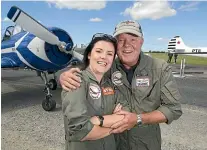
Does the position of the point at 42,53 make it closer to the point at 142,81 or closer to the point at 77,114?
the point at 142,81

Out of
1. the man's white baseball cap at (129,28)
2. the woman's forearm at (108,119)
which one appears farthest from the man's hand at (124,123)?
the man's white baseball cap at (129,28)

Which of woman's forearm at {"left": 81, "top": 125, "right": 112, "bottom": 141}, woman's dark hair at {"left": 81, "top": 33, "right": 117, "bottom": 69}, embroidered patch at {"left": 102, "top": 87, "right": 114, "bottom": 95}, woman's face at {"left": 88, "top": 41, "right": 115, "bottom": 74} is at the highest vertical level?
woman's dark hair at {"left": 81, "top": 33, "right": 117, "bottom": 69}

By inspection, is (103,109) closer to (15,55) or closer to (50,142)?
(50,142)

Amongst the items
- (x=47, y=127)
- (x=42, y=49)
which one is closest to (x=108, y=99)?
(x=47, y=127)

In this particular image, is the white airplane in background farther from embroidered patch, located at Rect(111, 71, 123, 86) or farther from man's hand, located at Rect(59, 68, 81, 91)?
man's hand, located at Rect(59, 68, 81, 91)

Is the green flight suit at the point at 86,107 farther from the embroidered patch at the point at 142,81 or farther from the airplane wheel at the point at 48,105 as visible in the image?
the airplane wheel at the point at 48,105

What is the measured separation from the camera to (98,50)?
6.54 ft

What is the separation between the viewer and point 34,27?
6.88 m

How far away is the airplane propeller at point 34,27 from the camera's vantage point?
21.5 ft

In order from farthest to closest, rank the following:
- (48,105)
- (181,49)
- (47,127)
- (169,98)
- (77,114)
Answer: (181,49) → (48,105) → (47,127) → (169,98) → (77,114)

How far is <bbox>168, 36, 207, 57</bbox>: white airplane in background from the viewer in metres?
45.7

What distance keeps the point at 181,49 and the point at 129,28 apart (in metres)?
47.0

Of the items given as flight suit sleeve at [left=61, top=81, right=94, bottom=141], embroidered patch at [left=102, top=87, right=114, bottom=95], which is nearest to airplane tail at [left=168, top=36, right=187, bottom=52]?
embroidered patch at [left=102, top=87, right=114, bottom=95]

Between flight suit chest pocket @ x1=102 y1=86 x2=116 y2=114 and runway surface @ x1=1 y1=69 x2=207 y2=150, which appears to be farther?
runway surface @ x1=1 y1=69 x2=207 y2=150
